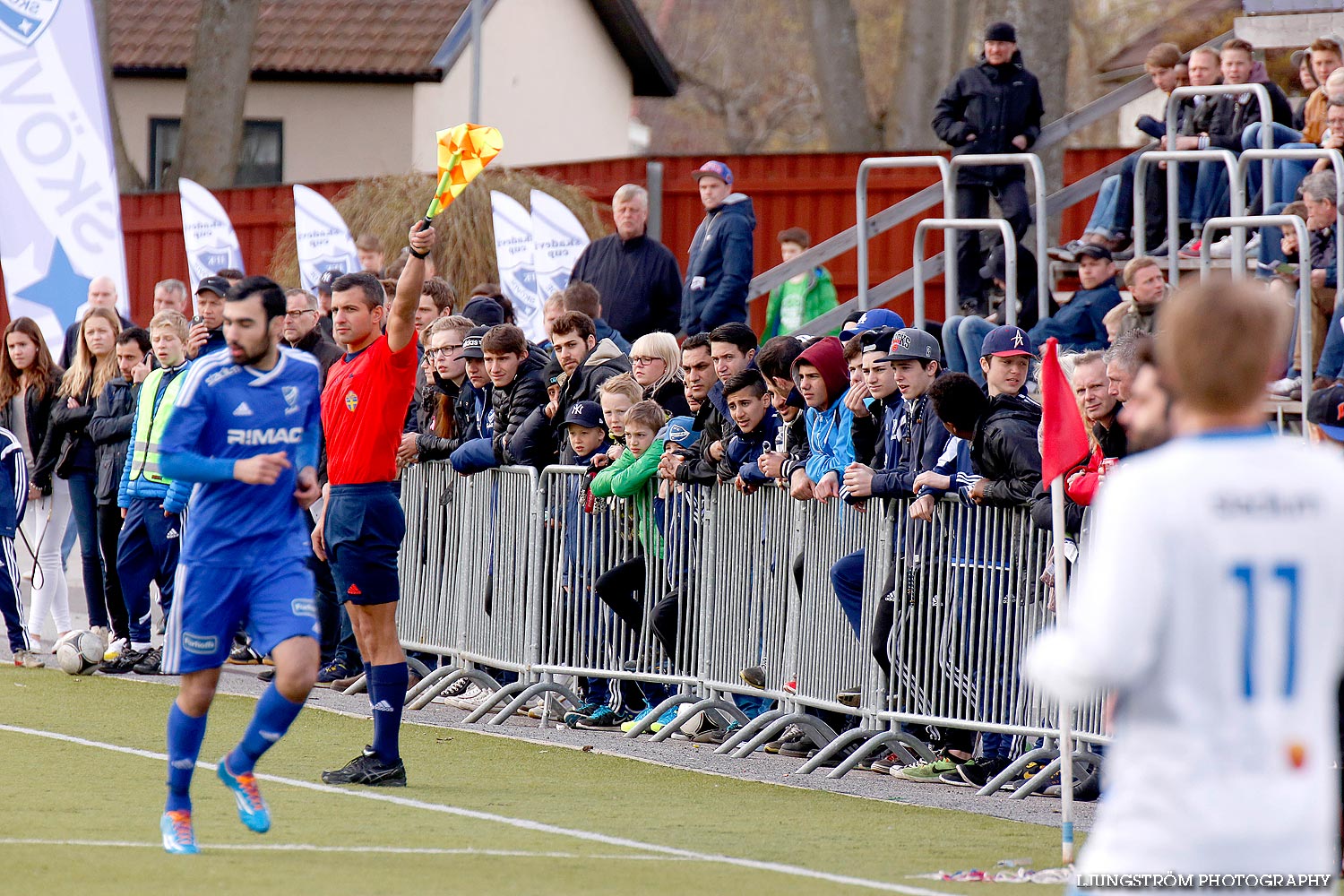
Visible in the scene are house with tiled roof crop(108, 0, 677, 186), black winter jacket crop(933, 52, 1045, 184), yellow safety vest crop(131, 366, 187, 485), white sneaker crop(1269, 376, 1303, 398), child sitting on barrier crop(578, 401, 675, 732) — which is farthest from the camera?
house with tiled roof crop(108, 0, 677, 186)

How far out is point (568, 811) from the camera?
8180 mm

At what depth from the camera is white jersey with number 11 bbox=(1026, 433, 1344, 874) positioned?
138 inches

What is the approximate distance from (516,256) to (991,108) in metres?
4.50

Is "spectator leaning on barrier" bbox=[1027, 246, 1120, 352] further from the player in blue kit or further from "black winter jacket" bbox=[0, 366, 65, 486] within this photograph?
"black winter jacket" bbox=[0, 366, 65, 486]

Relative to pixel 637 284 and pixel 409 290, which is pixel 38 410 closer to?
pixel 637 284

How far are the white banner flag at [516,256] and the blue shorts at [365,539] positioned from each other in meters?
7.75

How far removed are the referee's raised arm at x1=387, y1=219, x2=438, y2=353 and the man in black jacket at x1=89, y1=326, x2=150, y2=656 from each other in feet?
16.0

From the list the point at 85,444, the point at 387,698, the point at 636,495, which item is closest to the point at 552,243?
the point at 85,444

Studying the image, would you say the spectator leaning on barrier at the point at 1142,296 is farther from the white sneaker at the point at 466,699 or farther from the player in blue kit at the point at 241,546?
the player in blue kit at the point at 241,546

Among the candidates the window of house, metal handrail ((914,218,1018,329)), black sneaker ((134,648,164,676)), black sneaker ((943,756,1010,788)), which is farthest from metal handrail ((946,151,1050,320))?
the window of house

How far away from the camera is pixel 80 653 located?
1276 cm

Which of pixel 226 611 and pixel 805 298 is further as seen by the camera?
pixel 805 298

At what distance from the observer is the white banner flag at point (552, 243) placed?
1669 centimetres

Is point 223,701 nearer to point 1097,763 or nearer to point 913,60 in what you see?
point 1097,763
